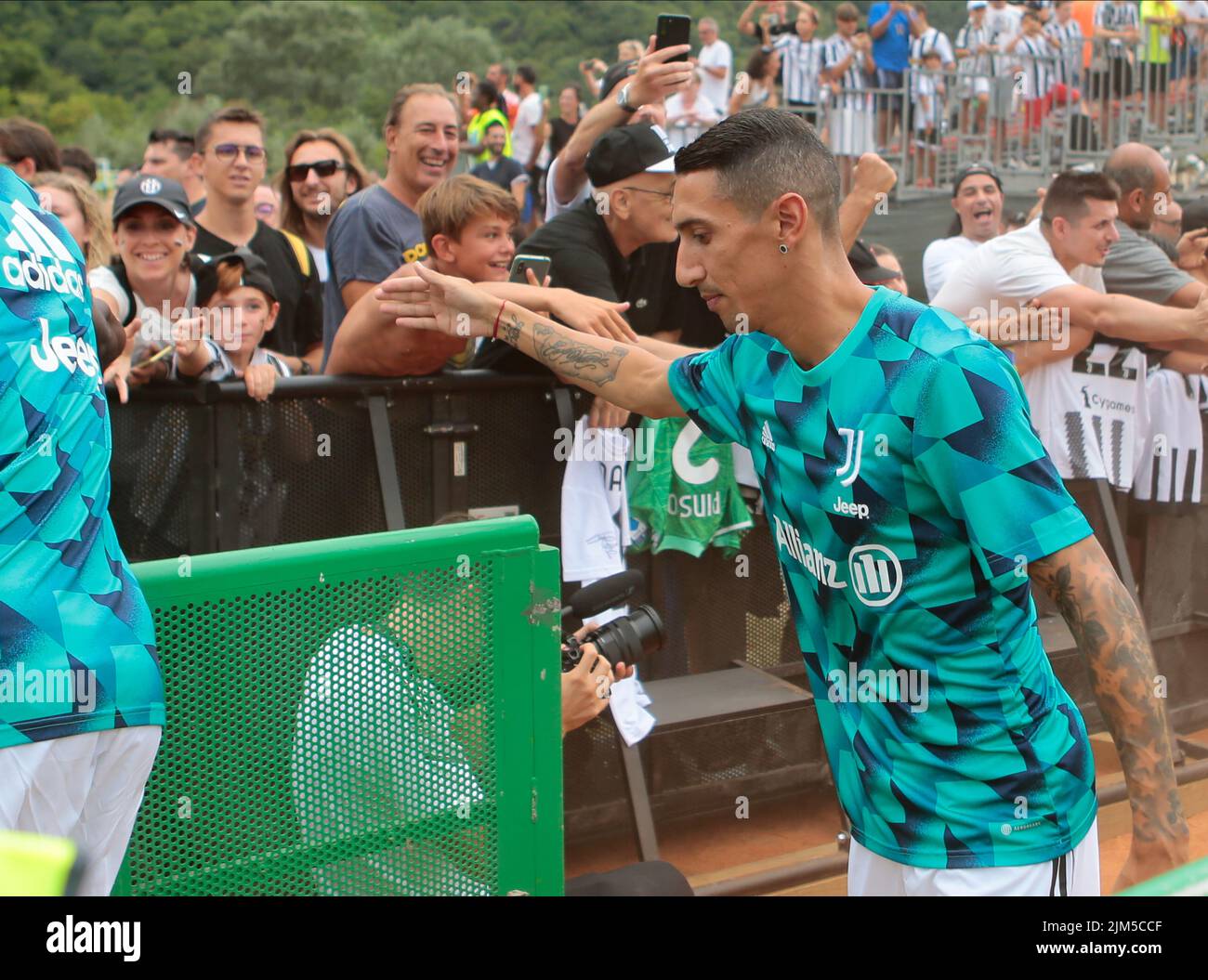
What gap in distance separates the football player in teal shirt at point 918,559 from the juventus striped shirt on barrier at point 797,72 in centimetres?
1306

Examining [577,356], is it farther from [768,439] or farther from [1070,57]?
[1070,57]

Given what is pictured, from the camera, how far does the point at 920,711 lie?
2.56 metres

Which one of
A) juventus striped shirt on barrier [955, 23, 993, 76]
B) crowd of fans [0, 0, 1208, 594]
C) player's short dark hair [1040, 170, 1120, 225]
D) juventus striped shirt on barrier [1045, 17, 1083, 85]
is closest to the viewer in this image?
crowd of fans [0, 0, 1208, 594]

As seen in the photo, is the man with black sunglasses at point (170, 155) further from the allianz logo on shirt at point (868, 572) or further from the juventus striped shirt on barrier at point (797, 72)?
the juventus striped shirt on barrier at point (797, 72)

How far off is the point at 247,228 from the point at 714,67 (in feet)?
31.8

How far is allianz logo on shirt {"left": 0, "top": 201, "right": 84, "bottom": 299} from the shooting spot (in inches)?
105

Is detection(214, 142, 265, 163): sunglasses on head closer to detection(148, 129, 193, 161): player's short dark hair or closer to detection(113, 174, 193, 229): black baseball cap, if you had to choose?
detection(113, 174, 193, 229): black baseball cap

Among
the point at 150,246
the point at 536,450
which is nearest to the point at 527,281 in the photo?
the point at 536,450

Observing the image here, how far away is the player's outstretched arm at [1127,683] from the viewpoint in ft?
7.86

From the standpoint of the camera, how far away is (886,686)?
257cm

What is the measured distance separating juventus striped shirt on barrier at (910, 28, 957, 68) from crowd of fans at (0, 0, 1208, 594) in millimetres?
7381

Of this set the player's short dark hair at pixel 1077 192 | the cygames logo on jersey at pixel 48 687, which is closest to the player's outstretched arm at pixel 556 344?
the cygames logo on jersey at pixel 48 687
